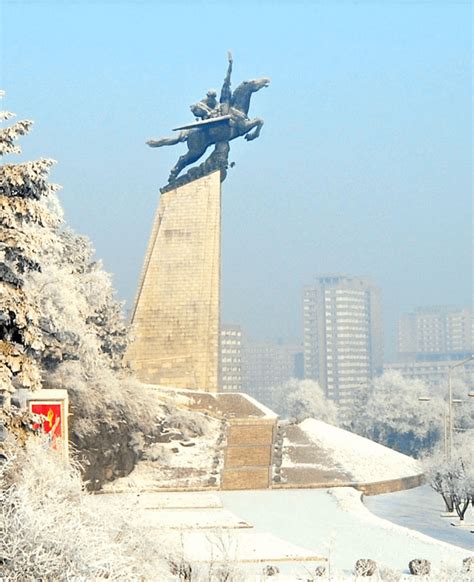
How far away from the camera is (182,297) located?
42938 millimetres

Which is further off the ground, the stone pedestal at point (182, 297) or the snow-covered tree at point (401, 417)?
the stone pedestal at point (182, 297)

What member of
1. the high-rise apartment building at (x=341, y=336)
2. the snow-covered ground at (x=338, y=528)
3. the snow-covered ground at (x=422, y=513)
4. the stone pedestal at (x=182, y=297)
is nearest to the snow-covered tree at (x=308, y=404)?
the stone pedestal at (x=182, y=297)

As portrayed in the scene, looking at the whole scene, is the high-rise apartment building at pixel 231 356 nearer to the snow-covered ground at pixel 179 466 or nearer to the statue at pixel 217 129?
the statue at pixel 217 129

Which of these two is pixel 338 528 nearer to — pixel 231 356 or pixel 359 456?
pixel 359 456

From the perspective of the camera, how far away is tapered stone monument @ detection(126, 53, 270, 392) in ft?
140

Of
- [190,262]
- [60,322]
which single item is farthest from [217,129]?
[60,322]

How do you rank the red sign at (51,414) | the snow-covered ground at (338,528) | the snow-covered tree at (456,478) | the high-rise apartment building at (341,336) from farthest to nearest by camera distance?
1. the high-rise apartment building at (341,336)
2. the snow-covered tree at (456,478)
3. the snow-covered ground at (338,528)
4. the red sign at (51,414)

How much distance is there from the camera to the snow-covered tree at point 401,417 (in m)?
61.4

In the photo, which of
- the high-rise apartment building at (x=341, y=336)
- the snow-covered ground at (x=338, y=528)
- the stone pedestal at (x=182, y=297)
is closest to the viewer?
the snow-covered ground at (x=338, y=528)

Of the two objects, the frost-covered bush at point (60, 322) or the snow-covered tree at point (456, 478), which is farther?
the snow-covered tree at point (456, 478)

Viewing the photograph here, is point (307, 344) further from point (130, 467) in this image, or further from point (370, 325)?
point (130, 467)

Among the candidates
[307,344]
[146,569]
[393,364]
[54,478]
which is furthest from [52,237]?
[393,364]

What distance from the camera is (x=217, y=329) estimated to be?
42844mm

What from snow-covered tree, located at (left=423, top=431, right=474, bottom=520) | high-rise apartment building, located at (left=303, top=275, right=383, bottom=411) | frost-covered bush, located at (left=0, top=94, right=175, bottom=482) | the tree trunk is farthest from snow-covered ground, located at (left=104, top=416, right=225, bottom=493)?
high-rise apartment building, located at (left=303, top=275, right=383, bottom=411)
